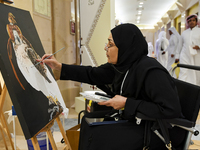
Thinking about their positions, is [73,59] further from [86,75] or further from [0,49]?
[0,49]

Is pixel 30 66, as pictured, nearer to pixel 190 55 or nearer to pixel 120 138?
pixel 120 138

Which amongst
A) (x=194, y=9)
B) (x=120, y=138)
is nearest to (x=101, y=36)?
(x=120, y=138)

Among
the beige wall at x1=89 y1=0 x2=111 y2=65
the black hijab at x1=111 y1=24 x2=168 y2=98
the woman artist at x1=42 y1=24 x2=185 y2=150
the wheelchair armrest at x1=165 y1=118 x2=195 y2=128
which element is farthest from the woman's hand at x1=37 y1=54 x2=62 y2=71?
the beige wall at x1=89 y1=0 x2=111 y2=65

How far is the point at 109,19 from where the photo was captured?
3209mm

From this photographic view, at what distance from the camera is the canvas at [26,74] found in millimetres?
983

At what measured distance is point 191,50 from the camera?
13.8 ft

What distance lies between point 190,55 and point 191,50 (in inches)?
5.6

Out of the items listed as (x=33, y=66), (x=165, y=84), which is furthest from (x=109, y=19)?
(x=165, y=84)

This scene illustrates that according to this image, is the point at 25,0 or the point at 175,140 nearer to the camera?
the point at 175,140

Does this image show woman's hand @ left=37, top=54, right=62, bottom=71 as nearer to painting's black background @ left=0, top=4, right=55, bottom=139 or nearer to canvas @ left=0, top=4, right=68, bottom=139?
canvas @ left=0, top=4, right=68, bottom=139

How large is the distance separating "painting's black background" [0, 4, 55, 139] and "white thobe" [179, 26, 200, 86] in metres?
3.67

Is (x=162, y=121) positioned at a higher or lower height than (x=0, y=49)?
lower

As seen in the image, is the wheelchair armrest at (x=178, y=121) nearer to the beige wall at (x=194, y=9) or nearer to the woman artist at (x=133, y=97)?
the woman artist at (x=133, y=97)

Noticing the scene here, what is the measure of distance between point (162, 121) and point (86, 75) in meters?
0.71
